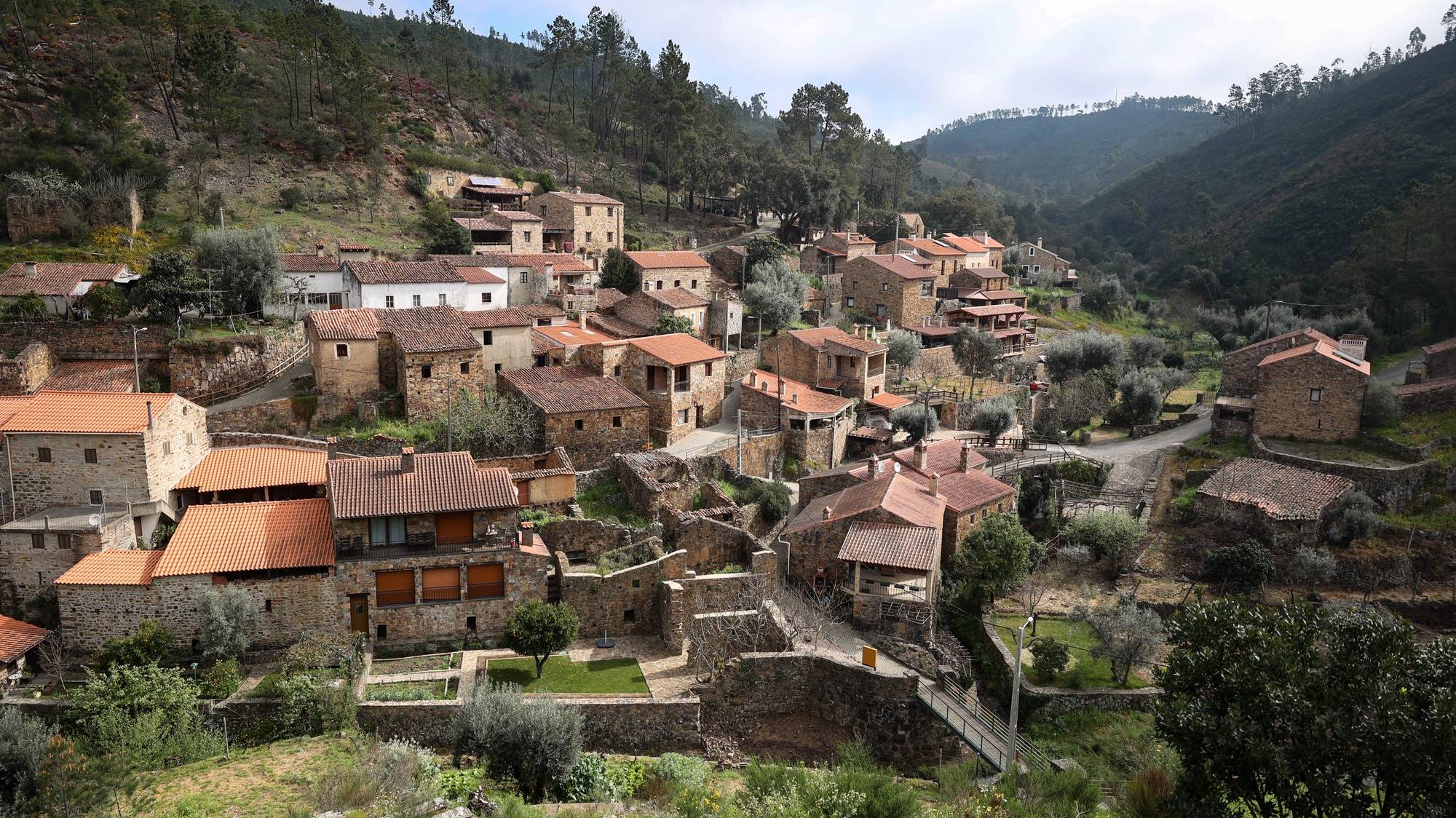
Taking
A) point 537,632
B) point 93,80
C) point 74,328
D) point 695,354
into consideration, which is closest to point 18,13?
point 93,80

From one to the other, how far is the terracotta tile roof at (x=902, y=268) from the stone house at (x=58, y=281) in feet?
125

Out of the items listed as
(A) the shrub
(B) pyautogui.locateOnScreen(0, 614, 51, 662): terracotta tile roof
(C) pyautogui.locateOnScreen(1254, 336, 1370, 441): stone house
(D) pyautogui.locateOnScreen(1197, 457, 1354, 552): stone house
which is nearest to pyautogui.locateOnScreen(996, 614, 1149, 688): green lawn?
(A) the shrub

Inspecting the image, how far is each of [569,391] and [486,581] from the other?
11.3m

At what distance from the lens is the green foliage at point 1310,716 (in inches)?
496

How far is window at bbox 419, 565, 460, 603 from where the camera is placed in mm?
24781

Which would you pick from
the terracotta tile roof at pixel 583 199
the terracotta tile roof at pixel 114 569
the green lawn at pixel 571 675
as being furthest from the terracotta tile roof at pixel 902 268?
the terracotta tile roof at pixel 114 569

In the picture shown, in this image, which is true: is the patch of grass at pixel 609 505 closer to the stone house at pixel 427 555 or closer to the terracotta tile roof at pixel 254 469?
the stone house at pixel 427 555

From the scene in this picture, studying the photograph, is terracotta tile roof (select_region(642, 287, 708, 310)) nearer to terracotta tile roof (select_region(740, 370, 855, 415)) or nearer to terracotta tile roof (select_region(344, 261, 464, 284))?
terracotta tile roof (select_region(740, 370, 855, 415))

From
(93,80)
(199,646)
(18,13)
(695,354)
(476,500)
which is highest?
(18,13)

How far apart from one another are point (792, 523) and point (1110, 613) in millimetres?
10018

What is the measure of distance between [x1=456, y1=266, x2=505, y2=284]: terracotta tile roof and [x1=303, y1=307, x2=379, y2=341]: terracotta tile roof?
20.1ft

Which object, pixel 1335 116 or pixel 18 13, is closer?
pixel 18 13

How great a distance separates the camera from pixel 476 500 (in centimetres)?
2480

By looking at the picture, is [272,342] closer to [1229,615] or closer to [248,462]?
[248,462]
